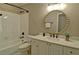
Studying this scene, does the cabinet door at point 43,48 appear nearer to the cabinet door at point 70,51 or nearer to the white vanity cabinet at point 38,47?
the white vanity cabinet at point 38,47

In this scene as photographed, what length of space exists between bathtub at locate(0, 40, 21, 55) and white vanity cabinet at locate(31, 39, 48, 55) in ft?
0.57

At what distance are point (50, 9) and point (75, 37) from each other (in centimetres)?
44

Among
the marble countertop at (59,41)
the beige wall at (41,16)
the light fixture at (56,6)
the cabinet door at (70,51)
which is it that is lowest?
the cabinet door at (70,51)

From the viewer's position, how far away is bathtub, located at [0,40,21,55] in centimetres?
130

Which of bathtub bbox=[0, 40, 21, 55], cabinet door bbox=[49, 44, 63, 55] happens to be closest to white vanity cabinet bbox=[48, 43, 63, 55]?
cabinet door bbox=[49, 44, 63, 55]

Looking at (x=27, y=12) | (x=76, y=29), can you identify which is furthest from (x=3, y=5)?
(x=76, y=29)

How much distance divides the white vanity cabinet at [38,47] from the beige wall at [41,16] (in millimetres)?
135

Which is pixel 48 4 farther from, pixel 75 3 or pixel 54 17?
pixel 75 3

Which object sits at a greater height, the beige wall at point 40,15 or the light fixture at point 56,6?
the light fixture at point 56,6

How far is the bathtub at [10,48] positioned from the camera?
1.30m

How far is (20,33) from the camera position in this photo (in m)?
1.38

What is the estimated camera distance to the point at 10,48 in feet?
4.39

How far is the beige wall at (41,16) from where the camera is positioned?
1273mm

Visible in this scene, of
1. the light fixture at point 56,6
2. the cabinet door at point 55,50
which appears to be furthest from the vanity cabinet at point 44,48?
the light fixture at point 56,6
